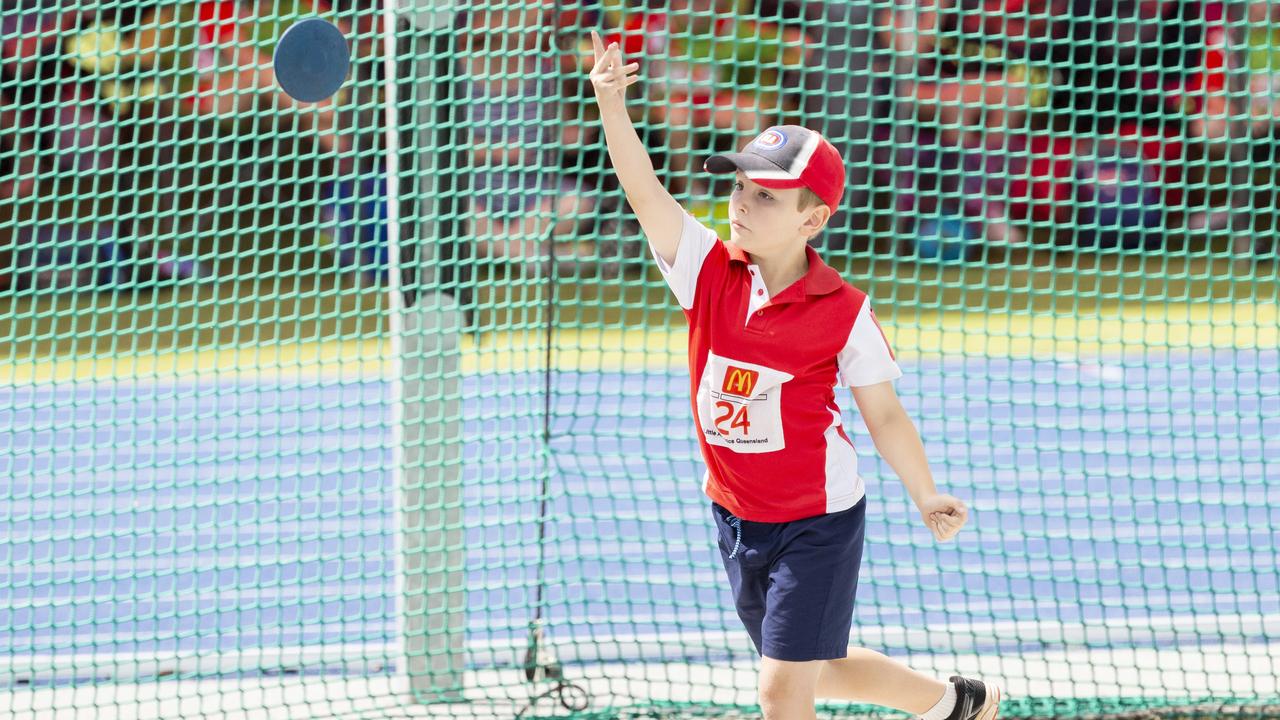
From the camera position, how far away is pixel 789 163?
3064 millimetres

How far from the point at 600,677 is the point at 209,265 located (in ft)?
28.9

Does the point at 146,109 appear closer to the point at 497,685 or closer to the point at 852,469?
the point at 497,685

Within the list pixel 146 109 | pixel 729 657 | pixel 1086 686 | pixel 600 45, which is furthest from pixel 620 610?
pixel 146 109

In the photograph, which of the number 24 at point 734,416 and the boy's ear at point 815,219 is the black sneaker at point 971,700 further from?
the boy's ear at point 815,219

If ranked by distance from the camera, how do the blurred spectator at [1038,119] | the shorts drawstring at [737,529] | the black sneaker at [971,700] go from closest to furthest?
the shorts drawstring at [737,529]
the black sneaker at [971,700]
the blurred spectator at [1038,119]

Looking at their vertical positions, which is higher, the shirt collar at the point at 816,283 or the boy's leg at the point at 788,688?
the shirt collar at the point at 816,283

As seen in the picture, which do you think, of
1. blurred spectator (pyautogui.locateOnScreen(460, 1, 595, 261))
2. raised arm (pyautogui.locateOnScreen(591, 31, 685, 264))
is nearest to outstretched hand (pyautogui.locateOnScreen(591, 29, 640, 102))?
raised arm (pyautogui.locateOnScreen(591, 31, 685, 264))

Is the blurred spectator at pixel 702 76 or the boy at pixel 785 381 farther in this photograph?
the blurred spectator at pixel 702 76

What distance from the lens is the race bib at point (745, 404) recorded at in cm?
308

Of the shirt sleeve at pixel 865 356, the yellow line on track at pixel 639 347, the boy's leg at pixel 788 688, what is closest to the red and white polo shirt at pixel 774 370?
A: the shirt sleeve at pixel 865 356

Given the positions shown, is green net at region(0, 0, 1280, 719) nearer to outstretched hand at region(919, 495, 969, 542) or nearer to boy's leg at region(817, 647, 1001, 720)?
boy's leg at region(817, 647, 1001, 720)

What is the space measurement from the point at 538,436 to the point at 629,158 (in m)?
1.73

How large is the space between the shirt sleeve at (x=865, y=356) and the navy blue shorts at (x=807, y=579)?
31 cm

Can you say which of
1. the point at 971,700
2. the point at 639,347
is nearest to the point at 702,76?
the point at 639,347
